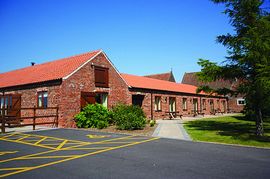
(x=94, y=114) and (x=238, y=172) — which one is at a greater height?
(x=94, y=114)

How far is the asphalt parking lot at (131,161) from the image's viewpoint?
18.6 ft

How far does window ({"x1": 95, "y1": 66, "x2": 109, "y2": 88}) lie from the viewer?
19358 millimetres

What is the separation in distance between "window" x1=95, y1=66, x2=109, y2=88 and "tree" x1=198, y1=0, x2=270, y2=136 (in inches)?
346

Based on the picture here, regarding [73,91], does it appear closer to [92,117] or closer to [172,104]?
[92,117]

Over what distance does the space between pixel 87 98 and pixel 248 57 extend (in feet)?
38.5

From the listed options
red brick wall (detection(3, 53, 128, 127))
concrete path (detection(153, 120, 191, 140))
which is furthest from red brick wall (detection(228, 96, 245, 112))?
concrete path (detection(153, 120, 191, 140))

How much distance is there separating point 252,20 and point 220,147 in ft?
25.0

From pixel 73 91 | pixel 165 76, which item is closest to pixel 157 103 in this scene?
pixel 73 91

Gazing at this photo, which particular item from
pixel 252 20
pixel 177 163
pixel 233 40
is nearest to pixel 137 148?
pixel 177 163

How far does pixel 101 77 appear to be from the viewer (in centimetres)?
1977

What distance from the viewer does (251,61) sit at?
1160 cm

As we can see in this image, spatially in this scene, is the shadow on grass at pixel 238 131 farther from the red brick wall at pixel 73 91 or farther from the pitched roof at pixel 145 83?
the pitched roof at pixel 145 83

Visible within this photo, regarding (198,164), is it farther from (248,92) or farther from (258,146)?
(248,92)

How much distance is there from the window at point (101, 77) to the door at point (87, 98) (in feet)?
4.37
